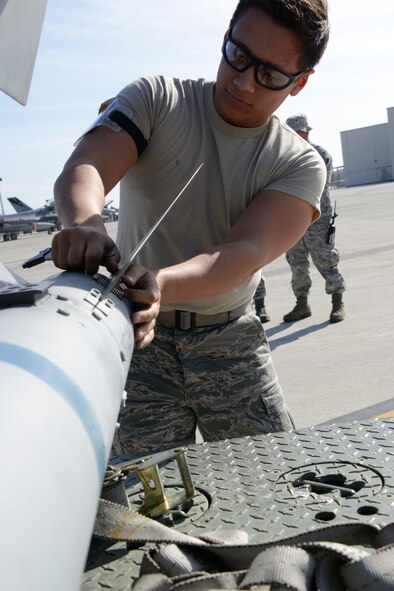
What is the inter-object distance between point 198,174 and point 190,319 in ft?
1.61

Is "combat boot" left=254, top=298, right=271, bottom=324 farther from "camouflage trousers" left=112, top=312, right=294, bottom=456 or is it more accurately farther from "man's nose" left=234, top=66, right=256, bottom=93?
"man's nose" left=234, top=66, right=256, bottom=93

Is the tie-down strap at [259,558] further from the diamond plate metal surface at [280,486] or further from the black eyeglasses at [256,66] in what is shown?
the black eyeglasses at [256,66]

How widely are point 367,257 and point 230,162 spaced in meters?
8.77

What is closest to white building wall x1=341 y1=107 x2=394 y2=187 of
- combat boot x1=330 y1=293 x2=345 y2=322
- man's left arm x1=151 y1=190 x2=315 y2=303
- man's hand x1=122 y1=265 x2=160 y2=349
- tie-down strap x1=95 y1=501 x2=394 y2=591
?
combat boot x1=330 y1=293 x2=345 y2=322

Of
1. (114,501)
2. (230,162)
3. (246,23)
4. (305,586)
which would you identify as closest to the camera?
(305,586)

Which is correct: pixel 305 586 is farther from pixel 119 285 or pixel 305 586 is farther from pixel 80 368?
pixel 119 285

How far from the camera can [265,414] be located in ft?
8.87

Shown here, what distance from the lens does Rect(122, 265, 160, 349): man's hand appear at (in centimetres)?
184

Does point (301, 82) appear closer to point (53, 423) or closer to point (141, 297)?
point (141, 297)

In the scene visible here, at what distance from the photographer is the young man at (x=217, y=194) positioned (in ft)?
8.02

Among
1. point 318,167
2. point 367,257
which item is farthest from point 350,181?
point 318,167

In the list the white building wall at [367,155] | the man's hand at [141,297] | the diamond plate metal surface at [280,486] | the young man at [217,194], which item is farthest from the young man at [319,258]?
the white building wall at [367,155]

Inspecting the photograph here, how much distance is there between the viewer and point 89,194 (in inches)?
88.0

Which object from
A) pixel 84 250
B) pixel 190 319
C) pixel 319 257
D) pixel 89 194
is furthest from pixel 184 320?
pixel 319 257
